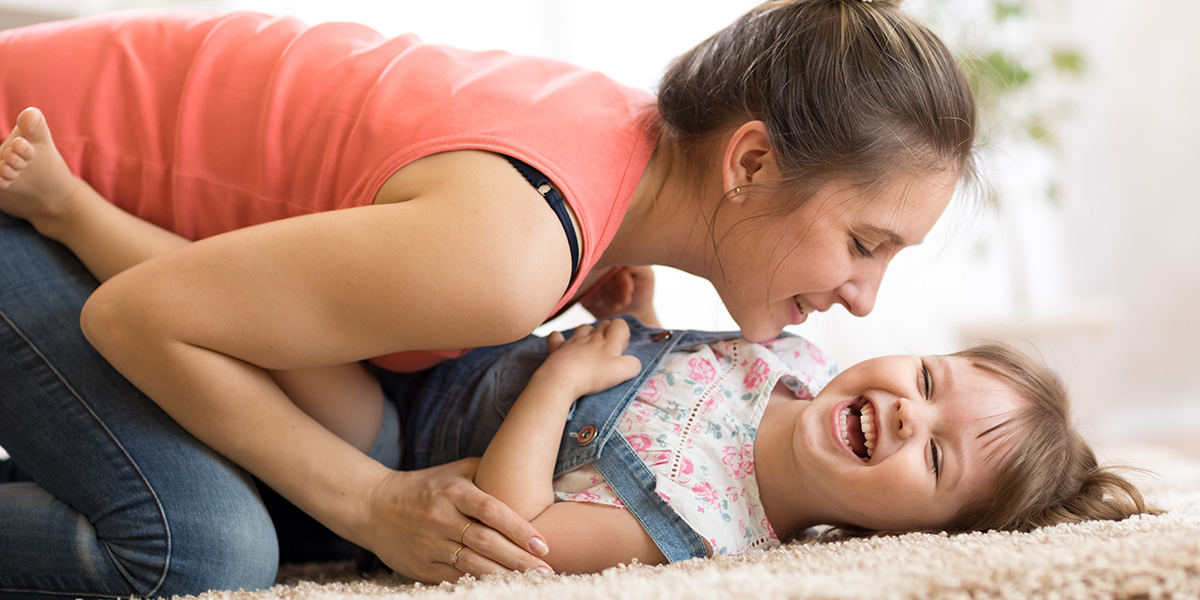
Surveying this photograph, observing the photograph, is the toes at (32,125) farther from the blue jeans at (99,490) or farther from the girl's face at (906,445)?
the girl's face at (906,445)

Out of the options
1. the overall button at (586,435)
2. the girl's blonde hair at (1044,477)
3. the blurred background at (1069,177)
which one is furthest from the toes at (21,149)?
the blurred background at (1069,177)

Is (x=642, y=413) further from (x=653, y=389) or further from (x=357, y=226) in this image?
(x=357, y=226)

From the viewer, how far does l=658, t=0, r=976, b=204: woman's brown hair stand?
3.12 ft

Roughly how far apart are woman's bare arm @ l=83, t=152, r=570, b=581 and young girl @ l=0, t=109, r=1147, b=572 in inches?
2.8

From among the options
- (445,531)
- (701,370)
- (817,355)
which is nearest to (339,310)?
(445,531)

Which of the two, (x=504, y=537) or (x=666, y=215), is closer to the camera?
(x=504, y=537)

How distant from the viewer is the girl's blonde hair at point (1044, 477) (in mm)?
923

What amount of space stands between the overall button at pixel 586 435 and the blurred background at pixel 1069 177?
1514mm

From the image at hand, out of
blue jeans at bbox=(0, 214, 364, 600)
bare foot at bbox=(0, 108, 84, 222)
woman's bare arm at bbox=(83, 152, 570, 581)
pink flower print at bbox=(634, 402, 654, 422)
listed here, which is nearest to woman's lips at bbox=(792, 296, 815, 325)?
pink flower print at bbox=(634, 402, 654, 422)

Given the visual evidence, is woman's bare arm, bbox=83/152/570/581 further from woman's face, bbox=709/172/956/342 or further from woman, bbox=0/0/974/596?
woman's face, bbox=709/172/956/342

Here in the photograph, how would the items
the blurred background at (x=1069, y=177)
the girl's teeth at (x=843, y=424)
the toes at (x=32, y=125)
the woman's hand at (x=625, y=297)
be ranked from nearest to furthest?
the toes at (x=32, y=125) → the girl's teeth at (x=843, y=424) → the woman's hand at (x=625, y=297) → the blurred background at (x=1069, y=177)

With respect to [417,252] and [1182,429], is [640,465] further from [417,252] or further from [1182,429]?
[1182,429]

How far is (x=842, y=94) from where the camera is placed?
95cm

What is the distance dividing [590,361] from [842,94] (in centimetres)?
42
